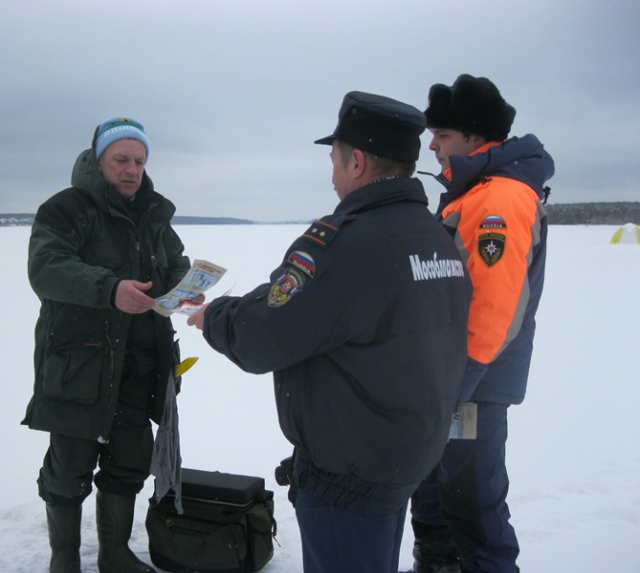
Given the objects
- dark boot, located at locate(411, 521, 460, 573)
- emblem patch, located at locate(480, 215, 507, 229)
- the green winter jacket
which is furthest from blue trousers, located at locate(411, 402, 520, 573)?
the green winter jacket

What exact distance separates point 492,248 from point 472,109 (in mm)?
685

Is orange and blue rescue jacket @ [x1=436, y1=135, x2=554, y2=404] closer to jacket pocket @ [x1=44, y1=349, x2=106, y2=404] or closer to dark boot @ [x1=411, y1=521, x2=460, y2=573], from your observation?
dark boot @ [x1=411, y1=521, x2=460, y2=573]

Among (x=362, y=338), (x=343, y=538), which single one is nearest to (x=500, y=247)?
(x=362, y=338)

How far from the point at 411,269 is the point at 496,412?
105 cm

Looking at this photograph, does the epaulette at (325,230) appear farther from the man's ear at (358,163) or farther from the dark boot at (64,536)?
the dark boot at (64,536)

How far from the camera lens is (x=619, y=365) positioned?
621cm

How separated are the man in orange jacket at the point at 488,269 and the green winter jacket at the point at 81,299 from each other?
1.40m

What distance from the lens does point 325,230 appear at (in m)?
1.57

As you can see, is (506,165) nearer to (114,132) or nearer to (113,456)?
(114,132)

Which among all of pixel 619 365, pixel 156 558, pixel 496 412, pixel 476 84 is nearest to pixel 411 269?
pixel 496 412

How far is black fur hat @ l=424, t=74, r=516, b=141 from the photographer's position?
2.36m

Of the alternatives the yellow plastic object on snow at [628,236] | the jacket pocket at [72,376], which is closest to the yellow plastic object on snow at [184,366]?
the jacket pocket at [72,376]

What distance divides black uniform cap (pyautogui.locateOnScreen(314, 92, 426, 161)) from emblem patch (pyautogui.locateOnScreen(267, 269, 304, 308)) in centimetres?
43

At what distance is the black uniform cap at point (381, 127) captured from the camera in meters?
1.63
